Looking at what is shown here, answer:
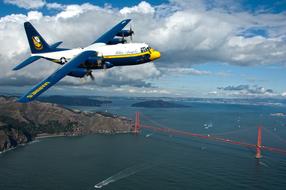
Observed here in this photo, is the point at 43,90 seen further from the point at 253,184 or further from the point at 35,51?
the point at 253,184

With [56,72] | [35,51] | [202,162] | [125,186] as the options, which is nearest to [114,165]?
[125,186]

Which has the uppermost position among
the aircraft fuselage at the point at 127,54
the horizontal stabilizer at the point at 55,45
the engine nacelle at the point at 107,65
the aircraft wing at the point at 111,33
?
the aircraft wing at the point at 111,33

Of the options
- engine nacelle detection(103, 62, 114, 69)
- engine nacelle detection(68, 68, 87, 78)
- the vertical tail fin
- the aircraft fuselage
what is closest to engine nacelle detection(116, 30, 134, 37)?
the aircraft fuselage

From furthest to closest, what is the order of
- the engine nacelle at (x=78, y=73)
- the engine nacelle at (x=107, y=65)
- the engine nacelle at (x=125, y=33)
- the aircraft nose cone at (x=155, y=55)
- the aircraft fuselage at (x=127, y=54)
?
the engine nacelle at (x=125, y=33) → the aircraft nose cone at (x=155, y=55) → the aircraft fuselage at (x=127, y=54) → the engine nacelle at (x=107, y=65) → the engine nacelle at (x=78, y=73)

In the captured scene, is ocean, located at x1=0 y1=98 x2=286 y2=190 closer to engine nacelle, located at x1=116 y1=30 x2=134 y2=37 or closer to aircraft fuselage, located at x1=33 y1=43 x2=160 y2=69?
engine nacelle, located at x1=116 y1=30 x2=134 y2=37

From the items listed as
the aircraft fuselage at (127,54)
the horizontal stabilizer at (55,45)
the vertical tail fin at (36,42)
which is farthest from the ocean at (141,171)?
the aircraft fuselage at (127,54)

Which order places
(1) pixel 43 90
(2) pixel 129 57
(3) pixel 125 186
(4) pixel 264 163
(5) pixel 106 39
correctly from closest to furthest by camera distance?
(1) pixel 43 90 < (2) pixel 129 57 < (5) pixel 106 39 < (3) pixel 125 186 < (4) pixel 264 163

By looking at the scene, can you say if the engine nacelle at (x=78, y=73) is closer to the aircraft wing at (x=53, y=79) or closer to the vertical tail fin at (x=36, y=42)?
the aircraft wing at (x=53, y=79)
